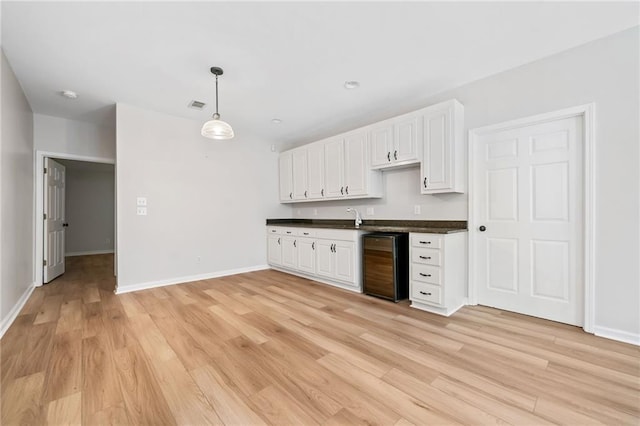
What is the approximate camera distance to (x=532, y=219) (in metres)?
2.87

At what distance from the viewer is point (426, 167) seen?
11.1 ft

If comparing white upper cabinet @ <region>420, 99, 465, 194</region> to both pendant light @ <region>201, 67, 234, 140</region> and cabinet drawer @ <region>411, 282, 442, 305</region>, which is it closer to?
cabinet drawer @ <region>411, 282, 442, 305</region>

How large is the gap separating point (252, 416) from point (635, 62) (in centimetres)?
394

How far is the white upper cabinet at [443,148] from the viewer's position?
3.16 m

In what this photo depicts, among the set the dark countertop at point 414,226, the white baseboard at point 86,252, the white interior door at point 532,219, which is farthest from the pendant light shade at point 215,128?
the white baseboard at point 86,252

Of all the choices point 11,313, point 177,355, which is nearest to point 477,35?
point 177,355

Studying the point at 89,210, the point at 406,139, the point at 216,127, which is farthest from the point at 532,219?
the point at 89,210

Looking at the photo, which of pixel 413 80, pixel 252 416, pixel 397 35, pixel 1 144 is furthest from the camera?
pixel 413 80

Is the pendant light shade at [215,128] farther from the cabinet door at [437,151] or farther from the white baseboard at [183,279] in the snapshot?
the white baseboard at [183,279]

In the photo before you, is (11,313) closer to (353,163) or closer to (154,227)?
(154,227)

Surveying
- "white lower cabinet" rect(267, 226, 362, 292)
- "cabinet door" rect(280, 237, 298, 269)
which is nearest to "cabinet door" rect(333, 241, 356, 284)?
"white lower cabinet" rect(267, 226, 362, 292)

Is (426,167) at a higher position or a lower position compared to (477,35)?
lower

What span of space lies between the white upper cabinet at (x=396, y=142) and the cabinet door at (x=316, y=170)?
1.12 metres

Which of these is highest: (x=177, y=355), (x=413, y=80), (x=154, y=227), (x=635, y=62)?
(x=413, y=80)
